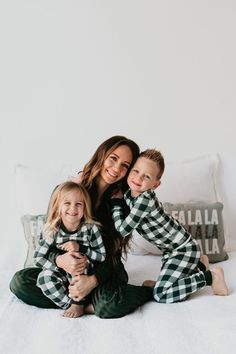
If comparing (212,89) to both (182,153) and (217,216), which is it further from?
(217,216)

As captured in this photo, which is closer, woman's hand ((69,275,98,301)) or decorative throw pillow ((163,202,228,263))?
woman's hand ((69,275,98,301))

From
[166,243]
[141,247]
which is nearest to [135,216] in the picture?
[166,243]

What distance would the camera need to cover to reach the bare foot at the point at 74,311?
1.42m

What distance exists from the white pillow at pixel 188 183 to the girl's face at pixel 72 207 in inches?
24.2

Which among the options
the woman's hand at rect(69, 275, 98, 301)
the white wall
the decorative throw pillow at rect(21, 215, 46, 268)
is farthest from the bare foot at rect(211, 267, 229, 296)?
Answer: the white wall

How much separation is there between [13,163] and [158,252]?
827mm

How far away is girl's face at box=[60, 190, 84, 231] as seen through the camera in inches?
57.9

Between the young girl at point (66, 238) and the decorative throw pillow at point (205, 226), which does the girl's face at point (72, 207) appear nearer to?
the young girl at point (66, 238)

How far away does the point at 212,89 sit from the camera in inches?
88.7

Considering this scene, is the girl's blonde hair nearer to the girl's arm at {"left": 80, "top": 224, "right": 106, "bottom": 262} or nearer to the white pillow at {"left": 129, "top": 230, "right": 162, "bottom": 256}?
the girl's arm at {"left": 80, "top": 224, "right": 106, "bottom": 262}

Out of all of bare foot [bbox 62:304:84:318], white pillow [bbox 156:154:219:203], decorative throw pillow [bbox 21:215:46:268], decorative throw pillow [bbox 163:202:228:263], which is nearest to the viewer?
bare foot [bbox 62:304:84:318]

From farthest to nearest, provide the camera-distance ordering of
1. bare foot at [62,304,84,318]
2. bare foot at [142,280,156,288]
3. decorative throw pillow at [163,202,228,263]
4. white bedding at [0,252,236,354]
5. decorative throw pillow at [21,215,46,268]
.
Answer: decorative throw pillow at [163,202,228,263], decorative throw pillow at [21,215,46,268], bare foot at [142,280,156,288], bare foot at [62,304,84,318], white bedding at [0,252,236,354]

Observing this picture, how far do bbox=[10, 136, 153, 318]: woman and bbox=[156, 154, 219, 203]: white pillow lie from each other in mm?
435

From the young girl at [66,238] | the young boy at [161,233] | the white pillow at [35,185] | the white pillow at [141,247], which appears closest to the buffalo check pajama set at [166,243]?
the young boy at [161,233]
